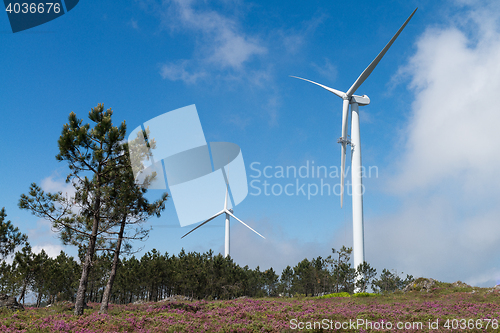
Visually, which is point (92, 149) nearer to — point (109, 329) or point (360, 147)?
point (109, 329)

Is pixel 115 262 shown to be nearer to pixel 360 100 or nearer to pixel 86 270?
pixel 86 270

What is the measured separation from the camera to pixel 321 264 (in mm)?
71938

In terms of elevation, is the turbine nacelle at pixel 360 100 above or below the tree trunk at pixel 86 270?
above

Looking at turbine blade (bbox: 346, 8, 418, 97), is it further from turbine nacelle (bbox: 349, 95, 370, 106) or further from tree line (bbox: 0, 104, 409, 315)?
tree line (bbox: 0, 104, 409, 315)

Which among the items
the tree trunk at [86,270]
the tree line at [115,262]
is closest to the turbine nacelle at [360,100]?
the tree line at [115,262]

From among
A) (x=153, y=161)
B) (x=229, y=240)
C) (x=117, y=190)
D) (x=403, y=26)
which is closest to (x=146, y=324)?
(x=117, y=190)

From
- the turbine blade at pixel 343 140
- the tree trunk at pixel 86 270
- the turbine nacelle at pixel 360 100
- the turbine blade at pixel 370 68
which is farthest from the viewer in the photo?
the turbine nacelle at pixel 360 100

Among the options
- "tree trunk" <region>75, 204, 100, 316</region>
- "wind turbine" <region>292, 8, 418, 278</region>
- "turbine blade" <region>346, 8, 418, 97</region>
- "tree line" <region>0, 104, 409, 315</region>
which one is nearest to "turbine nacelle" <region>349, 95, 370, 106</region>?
"wind turbine" <region>292, 8, 418, 278</region>

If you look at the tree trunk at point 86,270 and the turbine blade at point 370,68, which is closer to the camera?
the tree trunk at point 86,270

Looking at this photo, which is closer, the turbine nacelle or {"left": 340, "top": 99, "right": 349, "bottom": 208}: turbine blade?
{"left": 340, "top": 99, "right": 349, "bottom": 208}: turbine blade

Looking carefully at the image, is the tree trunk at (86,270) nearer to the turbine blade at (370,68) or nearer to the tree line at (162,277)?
the tree line at (162,277)

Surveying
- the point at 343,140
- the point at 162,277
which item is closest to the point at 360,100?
the point at 343,140

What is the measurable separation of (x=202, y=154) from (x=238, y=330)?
13.5 meters

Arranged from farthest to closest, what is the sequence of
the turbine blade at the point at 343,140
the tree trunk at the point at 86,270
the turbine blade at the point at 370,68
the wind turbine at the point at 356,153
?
the turbine blade at the point at 343,140
the wind turbine at the point at 356,153
the turbine blade at the point at 370,68
the tree trunk at the point at 86,270
